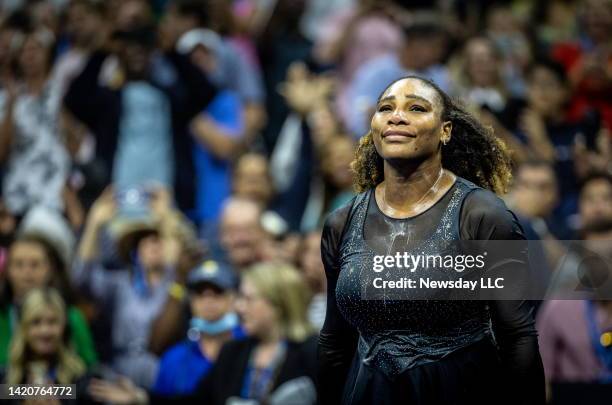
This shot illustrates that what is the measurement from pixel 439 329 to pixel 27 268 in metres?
4.48

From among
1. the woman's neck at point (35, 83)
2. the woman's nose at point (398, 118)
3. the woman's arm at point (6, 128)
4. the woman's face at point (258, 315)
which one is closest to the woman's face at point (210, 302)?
the woman's face at point (258, 315)

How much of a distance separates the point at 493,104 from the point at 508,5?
212 cm

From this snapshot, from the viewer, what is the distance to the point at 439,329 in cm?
381

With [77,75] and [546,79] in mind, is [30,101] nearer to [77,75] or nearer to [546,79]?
[77,75]

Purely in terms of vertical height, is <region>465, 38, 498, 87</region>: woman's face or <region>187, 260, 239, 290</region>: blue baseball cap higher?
<region>465, 38, 498, 87</region>: woman's face

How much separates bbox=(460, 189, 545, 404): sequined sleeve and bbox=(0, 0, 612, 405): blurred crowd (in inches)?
90.8

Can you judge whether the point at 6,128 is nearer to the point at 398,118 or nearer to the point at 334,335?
the point at 334,335

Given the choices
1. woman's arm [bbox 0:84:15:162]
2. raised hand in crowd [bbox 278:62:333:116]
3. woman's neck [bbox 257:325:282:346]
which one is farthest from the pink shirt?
woman's arm [bbox 0:84:15:162]

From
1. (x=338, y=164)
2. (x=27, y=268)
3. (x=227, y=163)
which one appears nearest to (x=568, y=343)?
(x=338, y=164)

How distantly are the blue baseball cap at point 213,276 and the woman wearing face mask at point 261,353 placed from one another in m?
0.32

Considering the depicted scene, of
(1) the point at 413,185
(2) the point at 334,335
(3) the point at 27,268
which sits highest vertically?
(1) the point at 413,185

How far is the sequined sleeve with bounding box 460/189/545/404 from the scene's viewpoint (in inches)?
147

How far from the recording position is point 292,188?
30.2ft

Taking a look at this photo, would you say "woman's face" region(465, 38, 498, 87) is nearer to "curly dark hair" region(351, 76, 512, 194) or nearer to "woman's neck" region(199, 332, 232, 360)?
"woman's neck" region(199, 332, 232, 360)
